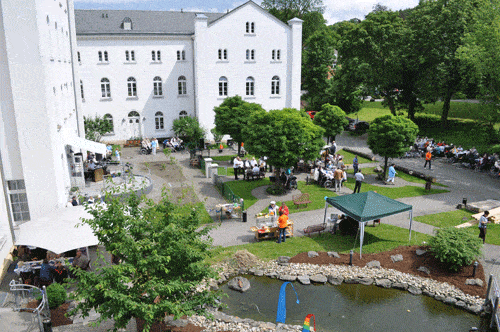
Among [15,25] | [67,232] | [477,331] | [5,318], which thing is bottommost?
[477,331]

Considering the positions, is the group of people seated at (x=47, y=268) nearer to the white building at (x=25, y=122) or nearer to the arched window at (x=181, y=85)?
the white building at (x=25, y=122)

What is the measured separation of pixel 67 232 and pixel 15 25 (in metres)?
8.32

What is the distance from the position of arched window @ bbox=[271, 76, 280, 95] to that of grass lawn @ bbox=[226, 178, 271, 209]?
53.4 ft

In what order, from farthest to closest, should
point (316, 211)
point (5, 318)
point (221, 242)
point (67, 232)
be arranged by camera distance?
point (316, 211) → point (221, 242) → point (67, 232) → point (5, 318)

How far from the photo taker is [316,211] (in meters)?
21.5

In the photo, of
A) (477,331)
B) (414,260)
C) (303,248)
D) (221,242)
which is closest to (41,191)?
(221,242)

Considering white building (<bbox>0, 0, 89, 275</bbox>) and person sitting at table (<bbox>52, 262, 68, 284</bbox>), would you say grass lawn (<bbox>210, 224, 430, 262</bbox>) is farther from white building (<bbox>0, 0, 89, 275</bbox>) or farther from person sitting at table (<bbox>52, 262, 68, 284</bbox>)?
white building (<bbox>0, 0, 89, 275</bbox>)

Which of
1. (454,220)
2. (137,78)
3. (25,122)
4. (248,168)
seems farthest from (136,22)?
(454,220)

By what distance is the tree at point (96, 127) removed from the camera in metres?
35.8

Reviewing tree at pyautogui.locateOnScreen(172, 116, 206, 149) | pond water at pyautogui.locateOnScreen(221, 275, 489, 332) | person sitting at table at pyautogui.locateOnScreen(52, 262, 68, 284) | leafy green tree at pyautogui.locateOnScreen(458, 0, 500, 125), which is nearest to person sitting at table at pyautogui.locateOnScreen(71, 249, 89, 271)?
person sitting at table at pyautogui.locateOnScreen(52, 262, 68, 284)

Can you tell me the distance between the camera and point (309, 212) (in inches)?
842

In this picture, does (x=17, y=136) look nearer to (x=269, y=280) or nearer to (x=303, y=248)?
(x=269, y=280)

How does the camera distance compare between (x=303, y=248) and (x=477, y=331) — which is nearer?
(x=477, y=331)

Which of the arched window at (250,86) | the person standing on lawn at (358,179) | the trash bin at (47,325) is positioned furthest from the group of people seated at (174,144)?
the trash bin at (47,325)
